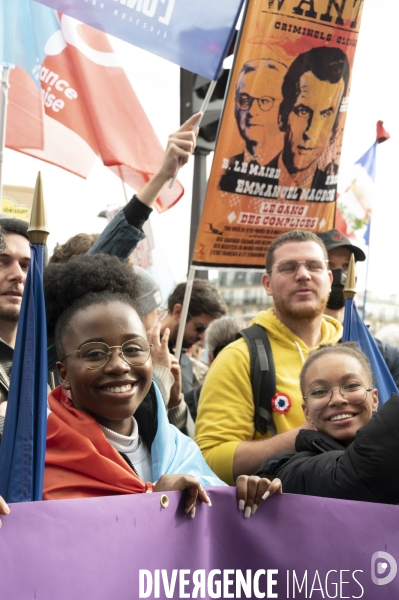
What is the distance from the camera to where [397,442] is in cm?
241

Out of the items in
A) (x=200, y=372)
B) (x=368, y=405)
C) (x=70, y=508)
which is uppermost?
(x=200, y=372)

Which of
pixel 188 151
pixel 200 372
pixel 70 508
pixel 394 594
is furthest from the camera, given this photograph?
pixel 200 372

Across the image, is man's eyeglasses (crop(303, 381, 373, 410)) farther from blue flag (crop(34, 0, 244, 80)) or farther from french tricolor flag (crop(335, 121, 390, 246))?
french tricolor flag (crop(335, 121, 390, 246))

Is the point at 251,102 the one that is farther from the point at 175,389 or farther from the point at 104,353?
the point at 104,353

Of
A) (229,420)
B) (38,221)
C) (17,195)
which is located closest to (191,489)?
(38,221)

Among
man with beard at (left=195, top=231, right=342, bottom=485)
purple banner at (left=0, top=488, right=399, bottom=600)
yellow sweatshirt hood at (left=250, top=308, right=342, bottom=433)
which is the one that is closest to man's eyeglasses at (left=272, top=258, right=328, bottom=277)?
man with beard at (left=195, top=231, right=342, bottom=485)

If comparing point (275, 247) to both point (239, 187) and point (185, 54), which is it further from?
point (185, 54)

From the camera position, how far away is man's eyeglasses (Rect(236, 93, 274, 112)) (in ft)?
16.1

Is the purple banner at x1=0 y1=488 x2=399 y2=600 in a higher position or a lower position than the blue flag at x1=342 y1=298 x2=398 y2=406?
lower

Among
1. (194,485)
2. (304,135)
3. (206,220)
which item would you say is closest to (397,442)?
(194,485)

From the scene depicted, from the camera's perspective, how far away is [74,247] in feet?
14.0

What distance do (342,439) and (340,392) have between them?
17cm

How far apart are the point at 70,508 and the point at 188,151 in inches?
91.1

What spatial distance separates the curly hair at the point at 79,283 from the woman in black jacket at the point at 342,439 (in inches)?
29.1
